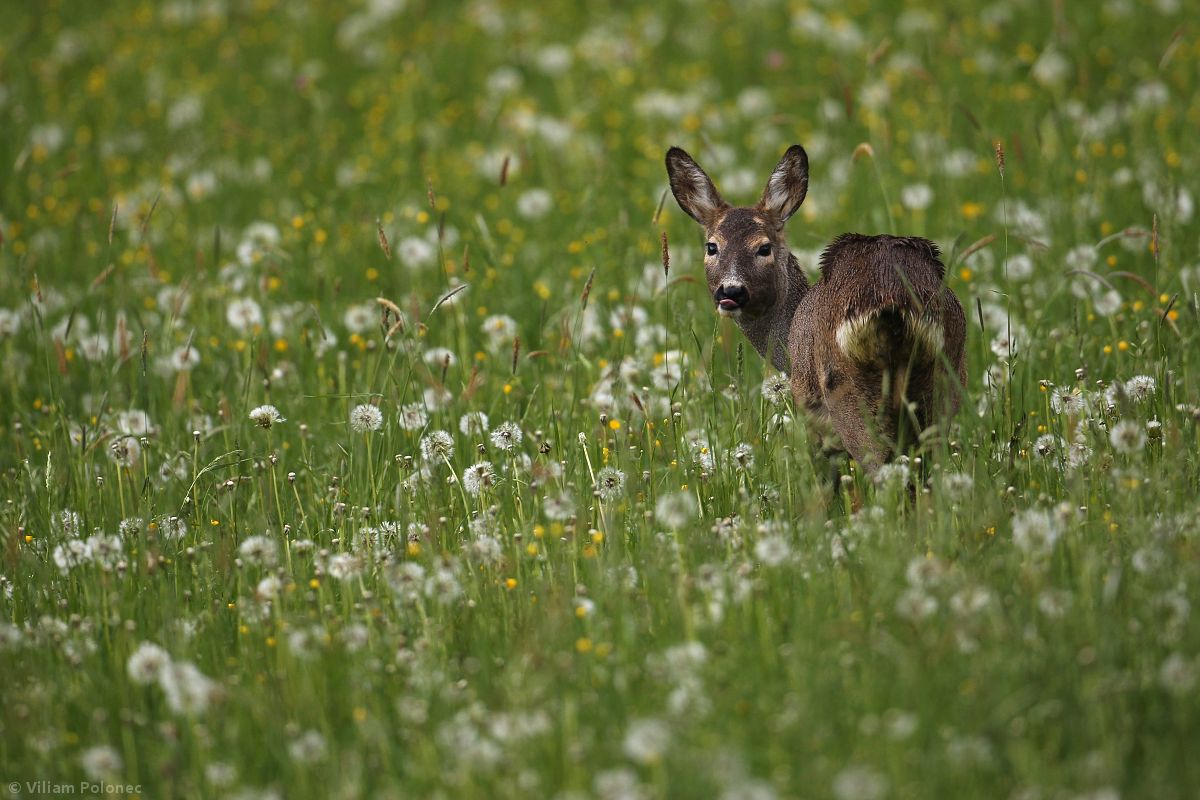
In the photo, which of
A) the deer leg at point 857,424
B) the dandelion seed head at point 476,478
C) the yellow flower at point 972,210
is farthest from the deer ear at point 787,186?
the yellow flower at point 972,210

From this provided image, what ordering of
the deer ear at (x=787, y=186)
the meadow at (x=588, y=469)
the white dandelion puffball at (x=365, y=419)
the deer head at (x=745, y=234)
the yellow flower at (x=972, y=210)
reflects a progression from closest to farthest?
1. the meadow at (x=588, y=469)
2. the white dandelion puffball at (x=365, y=419)
3. the deer head at (x=745, y=234)
4. the deer ear at (x=787, y=186)
5. the yellow flower at (x=972, y=210)

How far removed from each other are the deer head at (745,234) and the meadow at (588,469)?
280 mm

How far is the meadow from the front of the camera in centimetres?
377

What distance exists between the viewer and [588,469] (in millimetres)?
5910

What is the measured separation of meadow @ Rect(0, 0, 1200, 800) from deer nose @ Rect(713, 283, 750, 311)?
19cm

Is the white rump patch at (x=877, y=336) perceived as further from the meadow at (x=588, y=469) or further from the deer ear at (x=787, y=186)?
the deer ear at (x=787, y=186)

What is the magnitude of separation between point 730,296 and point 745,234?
44 cm

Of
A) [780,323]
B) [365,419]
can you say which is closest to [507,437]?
[365,419]

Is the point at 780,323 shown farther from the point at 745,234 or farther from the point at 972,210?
the point at 972,210

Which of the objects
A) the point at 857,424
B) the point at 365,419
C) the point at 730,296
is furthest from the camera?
the point at 730,296

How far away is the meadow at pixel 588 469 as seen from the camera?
377 centimetres

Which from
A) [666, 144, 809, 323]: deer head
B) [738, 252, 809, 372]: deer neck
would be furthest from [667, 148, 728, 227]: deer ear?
[738, 252, 809, 372]: deer neck

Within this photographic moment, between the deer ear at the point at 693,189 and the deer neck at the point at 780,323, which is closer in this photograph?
the deer neck at the point at 780,323

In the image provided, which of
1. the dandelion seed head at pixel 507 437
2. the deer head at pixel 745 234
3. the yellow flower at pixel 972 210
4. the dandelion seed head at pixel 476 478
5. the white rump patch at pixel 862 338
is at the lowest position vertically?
the dandelion seed head at pixel 476 478
